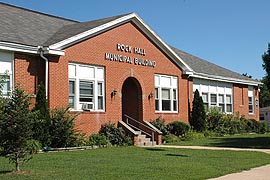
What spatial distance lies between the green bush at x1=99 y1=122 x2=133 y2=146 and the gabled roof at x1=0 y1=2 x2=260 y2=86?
15.8 ft

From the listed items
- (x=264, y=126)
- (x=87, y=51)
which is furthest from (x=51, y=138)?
(x=264, y=126)

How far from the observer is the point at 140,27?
92.4ft

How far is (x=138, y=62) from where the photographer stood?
Result: 27.7 m

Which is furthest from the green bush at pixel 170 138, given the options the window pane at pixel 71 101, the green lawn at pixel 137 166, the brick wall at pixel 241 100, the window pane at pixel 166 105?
the brick wall at pixel 241 100

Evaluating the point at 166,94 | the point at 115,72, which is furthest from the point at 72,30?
the point at 166,94

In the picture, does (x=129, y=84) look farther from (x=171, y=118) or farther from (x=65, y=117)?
(x=65, y=117)

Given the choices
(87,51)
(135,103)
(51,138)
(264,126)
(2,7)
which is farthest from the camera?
(264,126)

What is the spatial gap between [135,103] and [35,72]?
800cm

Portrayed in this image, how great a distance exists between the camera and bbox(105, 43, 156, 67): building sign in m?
25.9

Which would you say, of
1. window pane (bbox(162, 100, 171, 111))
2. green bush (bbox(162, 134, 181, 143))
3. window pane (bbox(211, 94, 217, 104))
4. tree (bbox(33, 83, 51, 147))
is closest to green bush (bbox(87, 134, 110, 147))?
tree (bbox(33, 83, 51, 147))

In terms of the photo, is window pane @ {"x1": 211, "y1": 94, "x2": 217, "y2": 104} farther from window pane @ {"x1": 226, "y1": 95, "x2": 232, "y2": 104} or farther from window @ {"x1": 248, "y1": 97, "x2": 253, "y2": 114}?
window @ {"x1": 248, "y1": 97, "x2": 253, "y2": 114}

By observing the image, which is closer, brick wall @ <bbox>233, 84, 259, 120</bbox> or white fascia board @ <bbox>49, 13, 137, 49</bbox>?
white fascia board @ <bbox>49, 13, 137, 49</bbox>

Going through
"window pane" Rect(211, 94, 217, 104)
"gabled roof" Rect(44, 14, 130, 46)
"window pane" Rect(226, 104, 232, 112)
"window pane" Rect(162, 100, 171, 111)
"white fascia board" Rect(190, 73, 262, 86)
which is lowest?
"window pane" Rect(226, 104, 232, 112)

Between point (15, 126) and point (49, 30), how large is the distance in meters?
14.3
